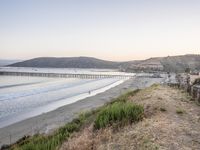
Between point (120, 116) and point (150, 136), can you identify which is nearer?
point (150, 136)

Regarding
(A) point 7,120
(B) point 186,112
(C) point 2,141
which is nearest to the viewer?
(B) point 186,112

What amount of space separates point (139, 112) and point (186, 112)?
222 centimetres

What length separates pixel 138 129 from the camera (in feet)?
28.7

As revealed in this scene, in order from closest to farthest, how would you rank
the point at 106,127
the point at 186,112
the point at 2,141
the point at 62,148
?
the point at 62,148, the point at 106,127, the point at 186,112, the point at 2,141

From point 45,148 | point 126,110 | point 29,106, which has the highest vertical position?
point 126,110

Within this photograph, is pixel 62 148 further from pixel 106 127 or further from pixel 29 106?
pixel 29 106

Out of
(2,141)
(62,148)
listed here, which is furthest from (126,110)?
(2,141)

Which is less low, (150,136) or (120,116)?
(120,116)

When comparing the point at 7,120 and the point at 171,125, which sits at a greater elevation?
Result: the point at 171,125

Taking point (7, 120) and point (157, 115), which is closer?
point (157, 115)

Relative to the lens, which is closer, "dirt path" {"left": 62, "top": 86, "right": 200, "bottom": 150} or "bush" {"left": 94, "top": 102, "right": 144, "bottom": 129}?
"dirt path" {"left": 62, "top": 86, "right": 200, "bottom": 150}

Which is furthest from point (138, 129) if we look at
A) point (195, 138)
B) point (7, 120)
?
point (7, 120)

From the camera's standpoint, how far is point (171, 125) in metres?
9.17

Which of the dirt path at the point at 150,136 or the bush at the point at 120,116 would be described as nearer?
the dirt path at the point at 150,136
